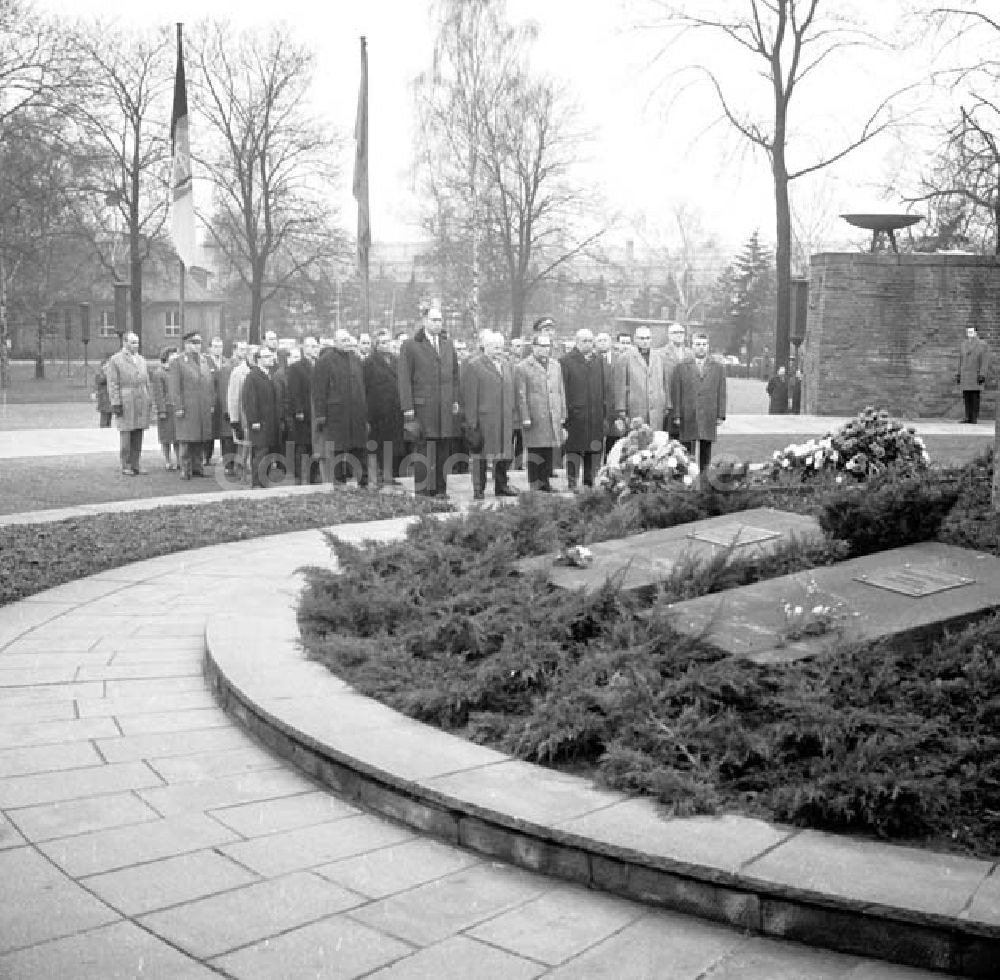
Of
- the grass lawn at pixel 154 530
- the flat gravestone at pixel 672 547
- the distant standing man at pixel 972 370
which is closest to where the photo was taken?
the flat gravestone at pixel 672 547

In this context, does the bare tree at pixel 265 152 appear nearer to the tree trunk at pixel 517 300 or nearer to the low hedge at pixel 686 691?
the tree trunk at pixel 517 300

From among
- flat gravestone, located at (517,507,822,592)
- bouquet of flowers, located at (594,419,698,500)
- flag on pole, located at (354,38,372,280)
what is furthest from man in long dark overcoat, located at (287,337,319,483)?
flat gravestone, located at (517,507,822,592)

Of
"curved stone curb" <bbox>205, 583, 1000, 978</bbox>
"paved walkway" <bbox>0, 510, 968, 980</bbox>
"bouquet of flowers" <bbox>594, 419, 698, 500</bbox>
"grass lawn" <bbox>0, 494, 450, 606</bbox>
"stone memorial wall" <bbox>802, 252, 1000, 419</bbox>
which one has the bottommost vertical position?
"paved walkway" <bbox>0, 510, 968, 980</bbox>

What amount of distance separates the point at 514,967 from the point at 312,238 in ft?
156

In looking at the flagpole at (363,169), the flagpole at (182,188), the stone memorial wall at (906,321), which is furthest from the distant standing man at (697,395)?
the stone memorial wall at (906,321)

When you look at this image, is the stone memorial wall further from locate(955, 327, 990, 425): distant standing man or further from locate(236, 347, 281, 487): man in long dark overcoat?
locate(236, 347, 281, 487): man in long dark overcoat

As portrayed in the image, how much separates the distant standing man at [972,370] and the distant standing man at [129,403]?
53.2ft

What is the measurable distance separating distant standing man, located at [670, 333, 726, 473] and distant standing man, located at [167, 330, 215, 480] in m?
6.19

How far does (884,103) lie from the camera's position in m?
30.6

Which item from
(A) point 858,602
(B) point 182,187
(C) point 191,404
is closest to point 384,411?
(C) point 191,404

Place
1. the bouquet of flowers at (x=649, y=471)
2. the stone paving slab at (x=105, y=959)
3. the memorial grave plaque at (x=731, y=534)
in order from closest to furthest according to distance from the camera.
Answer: the stone paving slab at (x=105, y=959)
the memorial grave plaque at (x=731, y=534)
the bouquet of flowers at (x=649, y=471)

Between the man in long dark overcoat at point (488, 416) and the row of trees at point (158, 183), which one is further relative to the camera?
the row of trees at point (158, 183)

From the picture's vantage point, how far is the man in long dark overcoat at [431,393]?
1346cm

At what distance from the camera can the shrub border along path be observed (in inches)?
120
